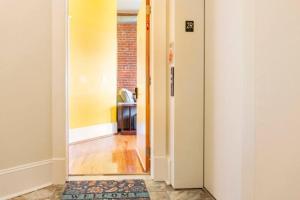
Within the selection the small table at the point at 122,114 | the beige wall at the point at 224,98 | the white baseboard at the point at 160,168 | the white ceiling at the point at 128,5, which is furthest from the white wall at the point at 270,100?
the white ceiling at the point at 128,5

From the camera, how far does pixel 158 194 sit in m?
2.99

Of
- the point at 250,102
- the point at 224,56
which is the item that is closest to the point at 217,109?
the point at 224,56

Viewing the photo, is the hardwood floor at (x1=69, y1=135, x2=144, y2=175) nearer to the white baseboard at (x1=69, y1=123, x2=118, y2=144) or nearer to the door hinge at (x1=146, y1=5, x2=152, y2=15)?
the white baseboard at (x1=69, y1=123, x2=118, y2=144)

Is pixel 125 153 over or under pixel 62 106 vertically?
under

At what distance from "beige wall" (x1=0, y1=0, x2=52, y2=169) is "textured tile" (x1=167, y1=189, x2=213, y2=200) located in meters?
1.28

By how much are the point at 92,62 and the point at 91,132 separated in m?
1.33

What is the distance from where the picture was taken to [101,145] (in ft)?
18.7

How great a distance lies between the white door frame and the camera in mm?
3258

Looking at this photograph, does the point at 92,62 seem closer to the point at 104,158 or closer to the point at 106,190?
the point at 104,158

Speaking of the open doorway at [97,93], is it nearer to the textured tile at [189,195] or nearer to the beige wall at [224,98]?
the textured tile at [189,195]

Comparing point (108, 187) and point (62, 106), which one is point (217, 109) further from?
point (62, 106)

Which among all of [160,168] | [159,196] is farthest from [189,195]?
[160,168]

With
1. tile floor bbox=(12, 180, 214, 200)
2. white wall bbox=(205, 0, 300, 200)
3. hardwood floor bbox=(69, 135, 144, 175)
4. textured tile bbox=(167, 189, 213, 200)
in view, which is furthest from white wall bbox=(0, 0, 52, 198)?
white wall bbox=(205, 0, 300, 200)

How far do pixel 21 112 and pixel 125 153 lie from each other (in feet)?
7.23
